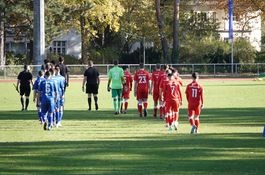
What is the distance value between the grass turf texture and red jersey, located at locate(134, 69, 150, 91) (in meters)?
1.22

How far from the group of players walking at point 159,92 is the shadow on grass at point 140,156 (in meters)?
2.54

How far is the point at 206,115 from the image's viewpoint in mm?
31062

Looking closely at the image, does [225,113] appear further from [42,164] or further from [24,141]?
[42,164]

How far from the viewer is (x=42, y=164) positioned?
597 inches

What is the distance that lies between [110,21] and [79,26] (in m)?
4.78

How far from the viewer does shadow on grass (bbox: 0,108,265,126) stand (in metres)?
28.2

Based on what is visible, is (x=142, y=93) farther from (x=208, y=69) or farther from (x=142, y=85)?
(x=208, y=69)

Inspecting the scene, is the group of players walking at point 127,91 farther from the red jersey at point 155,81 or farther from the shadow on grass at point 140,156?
the shadow on grass at point 140,156

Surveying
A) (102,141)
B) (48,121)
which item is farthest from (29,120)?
(102,141)

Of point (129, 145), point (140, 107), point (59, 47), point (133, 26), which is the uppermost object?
point (133, 26)

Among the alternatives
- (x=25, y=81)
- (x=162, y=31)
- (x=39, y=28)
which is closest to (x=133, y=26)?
A: (x=162, y=31)

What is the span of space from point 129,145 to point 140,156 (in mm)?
2294

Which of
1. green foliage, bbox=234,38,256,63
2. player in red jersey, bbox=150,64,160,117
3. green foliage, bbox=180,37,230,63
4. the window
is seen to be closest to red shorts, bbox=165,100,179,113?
player in red jersey, bbox=150,64,160,117

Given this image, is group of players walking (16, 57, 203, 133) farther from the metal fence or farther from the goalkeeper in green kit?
the metal fence
